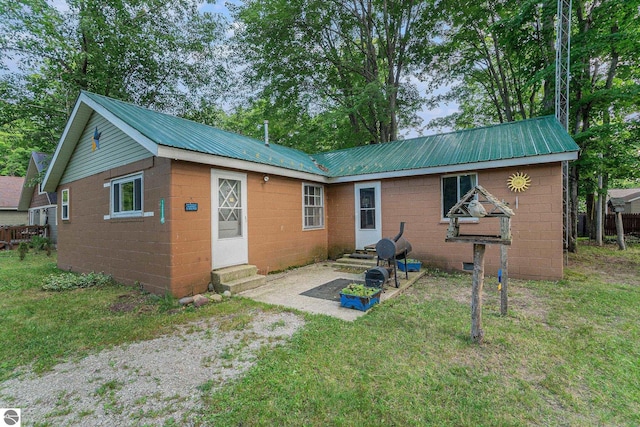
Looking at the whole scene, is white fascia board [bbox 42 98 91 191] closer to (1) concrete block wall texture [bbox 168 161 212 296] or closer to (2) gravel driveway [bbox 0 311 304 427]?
(1) concrete block wall texture [bbox 168 161 212 296]

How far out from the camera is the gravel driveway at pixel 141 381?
7.49 feet

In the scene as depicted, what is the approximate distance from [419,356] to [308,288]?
3179 millimetres

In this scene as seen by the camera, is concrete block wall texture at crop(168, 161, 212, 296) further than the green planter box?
Yes

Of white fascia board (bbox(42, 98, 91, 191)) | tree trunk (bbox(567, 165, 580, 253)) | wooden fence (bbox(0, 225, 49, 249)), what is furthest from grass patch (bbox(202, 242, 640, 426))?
wooden fence (bbox(0, 225, 49, 249))

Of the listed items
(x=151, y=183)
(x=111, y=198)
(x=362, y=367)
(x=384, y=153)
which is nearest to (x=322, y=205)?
(x=384, y=153)

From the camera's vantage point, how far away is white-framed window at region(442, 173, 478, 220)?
7.16 meters

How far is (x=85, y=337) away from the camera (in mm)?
3770

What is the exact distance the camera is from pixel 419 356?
308 centimetres

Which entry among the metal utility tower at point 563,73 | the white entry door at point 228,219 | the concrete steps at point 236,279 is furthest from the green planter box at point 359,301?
the metal utility tower at point 563,73

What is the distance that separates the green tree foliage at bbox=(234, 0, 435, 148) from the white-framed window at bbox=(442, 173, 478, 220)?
286 inches

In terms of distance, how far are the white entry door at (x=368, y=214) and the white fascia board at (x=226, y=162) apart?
68.5 inches

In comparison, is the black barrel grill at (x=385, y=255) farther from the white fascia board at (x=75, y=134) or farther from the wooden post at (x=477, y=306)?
the white fascia board at (x=75, y=134)

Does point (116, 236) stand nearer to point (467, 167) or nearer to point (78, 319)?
point (78, 319)

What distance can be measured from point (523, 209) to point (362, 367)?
5911 millimetres
